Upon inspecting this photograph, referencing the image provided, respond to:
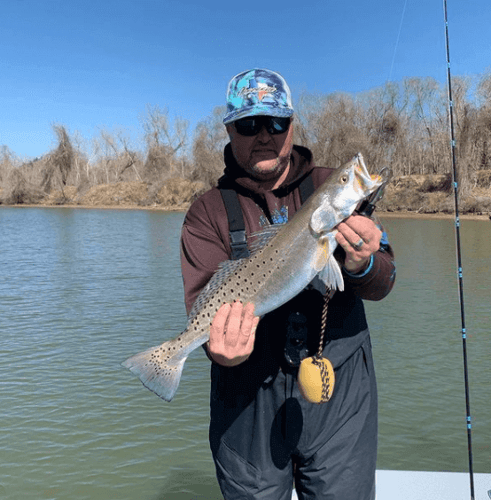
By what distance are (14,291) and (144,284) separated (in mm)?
3765

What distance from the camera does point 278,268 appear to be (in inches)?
104

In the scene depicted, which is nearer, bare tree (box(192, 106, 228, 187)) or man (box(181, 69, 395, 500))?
man (box(181, 69, 395, 500))

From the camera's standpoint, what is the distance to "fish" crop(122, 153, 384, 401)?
251 cm

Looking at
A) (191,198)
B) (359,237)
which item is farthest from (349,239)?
(191,198)

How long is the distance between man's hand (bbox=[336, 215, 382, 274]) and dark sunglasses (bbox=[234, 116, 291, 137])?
0.64m

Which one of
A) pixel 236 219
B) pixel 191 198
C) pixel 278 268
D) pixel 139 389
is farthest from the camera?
pixel 191 198

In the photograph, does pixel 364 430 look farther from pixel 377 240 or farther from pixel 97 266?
pixel 97 266

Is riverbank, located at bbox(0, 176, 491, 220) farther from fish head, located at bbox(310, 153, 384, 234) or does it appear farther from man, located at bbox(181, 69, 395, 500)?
fish head, located at bbox(310, 153, 384, 234)

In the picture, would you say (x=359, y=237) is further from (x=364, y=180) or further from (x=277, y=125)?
(x=277, y=125)

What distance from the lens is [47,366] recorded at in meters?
9.84

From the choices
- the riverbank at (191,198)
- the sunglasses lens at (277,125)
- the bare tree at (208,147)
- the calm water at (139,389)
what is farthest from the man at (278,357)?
the bare tree at (208,147)

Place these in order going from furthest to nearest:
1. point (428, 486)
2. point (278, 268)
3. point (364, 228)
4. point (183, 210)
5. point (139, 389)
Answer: point (183, 210) < point (139, 389) < point (428, 486) < point (278, 268) < point (364, 228)

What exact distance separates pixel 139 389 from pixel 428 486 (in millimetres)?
5650

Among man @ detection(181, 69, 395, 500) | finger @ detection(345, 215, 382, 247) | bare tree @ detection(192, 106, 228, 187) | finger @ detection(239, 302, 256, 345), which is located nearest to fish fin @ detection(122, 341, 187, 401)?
man @ detection(181, 69, 395, 500)
